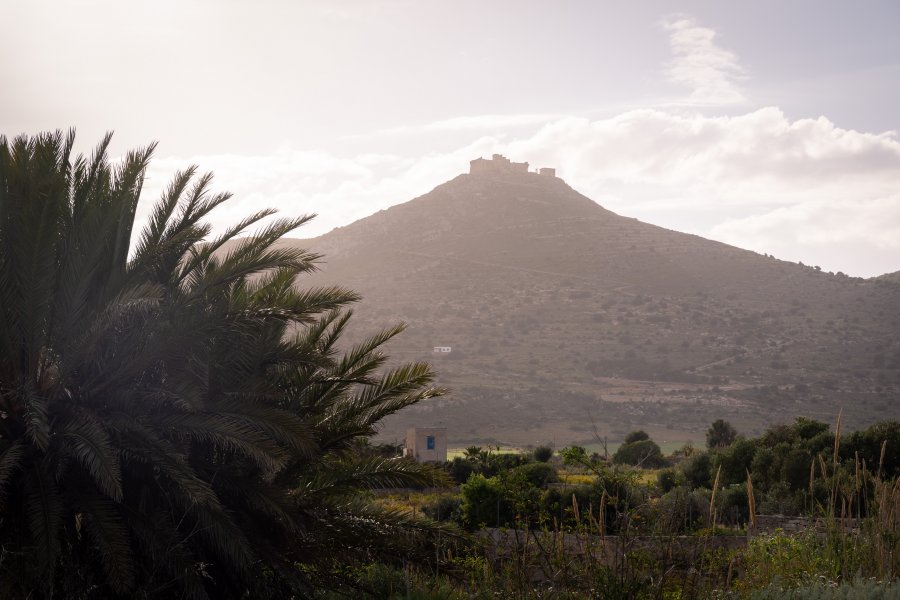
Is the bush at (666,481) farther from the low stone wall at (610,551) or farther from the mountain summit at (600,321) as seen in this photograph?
the mountain summit at (600,321)

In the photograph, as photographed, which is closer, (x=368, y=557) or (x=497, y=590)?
(x=497, y=590)

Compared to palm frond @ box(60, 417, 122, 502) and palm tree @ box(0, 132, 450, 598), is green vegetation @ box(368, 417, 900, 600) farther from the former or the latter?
palm frond @ box(60, 417, 122, 502)

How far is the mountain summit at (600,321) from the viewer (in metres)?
59.3

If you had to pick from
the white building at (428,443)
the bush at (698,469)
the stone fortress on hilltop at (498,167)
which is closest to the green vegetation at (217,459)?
the bush at (698,469)

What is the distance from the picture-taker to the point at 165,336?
8.16m

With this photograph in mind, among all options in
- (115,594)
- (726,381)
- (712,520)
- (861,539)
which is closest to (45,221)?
(115,594)

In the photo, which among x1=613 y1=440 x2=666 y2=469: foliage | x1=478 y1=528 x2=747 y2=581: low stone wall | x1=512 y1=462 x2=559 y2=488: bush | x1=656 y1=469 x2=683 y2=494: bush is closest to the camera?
x1=478 y1=528 x2=747 y2=581: low stone wall

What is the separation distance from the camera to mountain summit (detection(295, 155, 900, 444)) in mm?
A: 59281

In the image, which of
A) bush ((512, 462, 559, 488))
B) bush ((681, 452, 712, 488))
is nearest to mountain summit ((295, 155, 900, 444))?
bush ((681, 452, 712, 488))

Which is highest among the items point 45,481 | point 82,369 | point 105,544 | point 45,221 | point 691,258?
point 691,258

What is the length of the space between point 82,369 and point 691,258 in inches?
3462

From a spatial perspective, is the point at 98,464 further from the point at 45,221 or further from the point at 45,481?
the point at 45,221

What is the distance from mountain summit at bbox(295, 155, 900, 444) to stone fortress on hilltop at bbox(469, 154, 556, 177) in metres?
12.5

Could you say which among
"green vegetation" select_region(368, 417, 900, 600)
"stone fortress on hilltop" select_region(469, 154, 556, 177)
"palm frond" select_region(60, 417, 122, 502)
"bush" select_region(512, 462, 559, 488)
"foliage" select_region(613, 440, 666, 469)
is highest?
"stone fortress on hilltop" select_region(469, 154, 556, 177)
